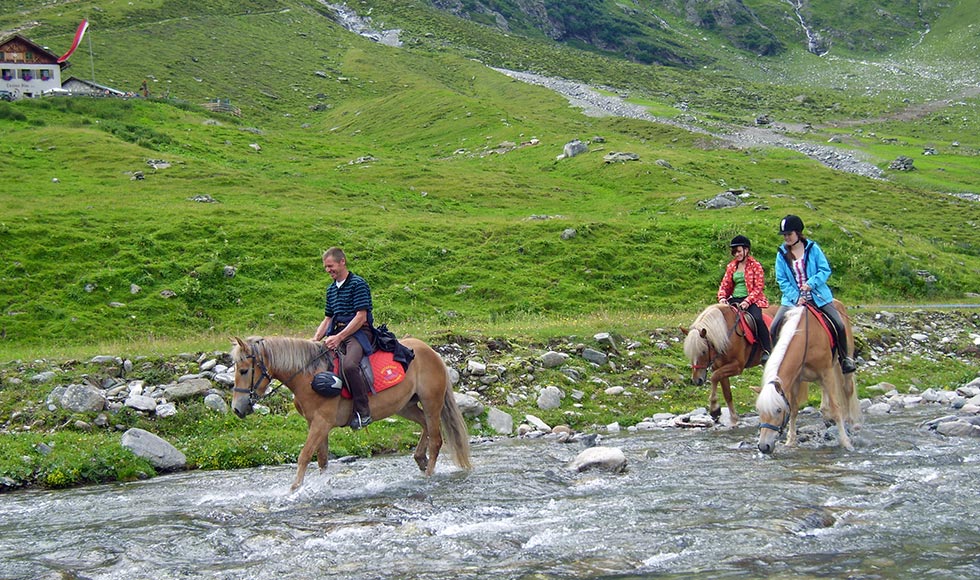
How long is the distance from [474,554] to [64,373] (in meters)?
12.3

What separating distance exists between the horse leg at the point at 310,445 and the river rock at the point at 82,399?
20.2ft

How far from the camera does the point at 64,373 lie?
1700 centimetres

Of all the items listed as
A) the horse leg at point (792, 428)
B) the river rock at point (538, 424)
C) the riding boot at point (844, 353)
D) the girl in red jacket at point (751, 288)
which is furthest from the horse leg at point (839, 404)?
the river rock at point (538, 424)

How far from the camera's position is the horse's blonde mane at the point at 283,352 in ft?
39.6

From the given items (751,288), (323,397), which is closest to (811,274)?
(751,288)

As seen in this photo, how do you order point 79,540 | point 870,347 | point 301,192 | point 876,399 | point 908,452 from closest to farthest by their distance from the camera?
1. point 79,540
2. point 908,452
3. point 876,399
4. point 870,347
5. point 301,192

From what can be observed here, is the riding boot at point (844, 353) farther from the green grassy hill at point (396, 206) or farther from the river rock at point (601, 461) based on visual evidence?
the green grassy hill at point (396, 206)

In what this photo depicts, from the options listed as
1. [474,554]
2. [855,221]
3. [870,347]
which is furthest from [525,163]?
[474,554]

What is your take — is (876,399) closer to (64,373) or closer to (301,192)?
(64,373)

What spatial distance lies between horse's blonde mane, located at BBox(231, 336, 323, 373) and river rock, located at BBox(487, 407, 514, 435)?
5722 mm

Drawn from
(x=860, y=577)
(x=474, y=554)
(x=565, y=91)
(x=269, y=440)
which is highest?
(x=565, y=91)

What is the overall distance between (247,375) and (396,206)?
35696mm

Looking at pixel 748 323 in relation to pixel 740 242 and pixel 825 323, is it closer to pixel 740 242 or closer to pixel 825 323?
pixel 740 242

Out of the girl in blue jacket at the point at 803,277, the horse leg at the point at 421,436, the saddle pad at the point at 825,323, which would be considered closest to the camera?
the horse leg at the point at 421,436
